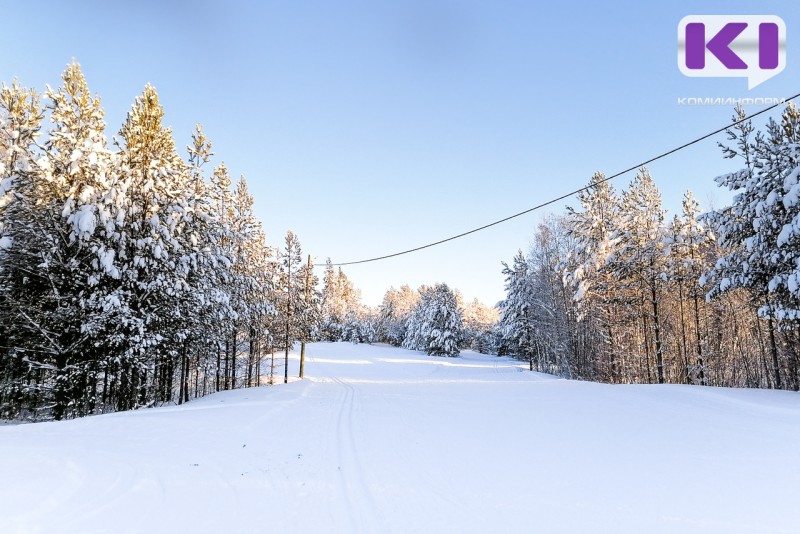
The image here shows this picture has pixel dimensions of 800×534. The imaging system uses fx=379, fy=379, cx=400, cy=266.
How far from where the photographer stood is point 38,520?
11.1ft

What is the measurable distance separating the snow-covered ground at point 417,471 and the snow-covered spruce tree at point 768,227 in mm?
3783

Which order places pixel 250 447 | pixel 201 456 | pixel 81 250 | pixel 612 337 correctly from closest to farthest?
pixel 201 456 → pixel 250 447 → pixel 81 250 → pixel 612 337

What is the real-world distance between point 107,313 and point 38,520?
8912 millimetres

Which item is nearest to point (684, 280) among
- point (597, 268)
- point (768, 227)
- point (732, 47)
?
point (597, 268)

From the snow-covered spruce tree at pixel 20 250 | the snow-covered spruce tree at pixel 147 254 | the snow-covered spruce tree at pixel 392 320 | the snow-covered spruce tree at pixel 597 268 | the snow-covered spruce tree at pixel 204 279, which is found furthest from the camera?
the snow-covered spruce tree at pixel 392 320

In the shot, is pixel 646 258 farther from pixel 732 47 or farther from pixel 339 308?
pixel 339 308

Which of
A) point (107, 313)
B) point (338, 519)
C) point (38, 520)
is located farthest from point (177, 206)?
point (338, 519)

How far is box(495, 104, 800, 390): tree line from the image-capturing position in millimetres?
11406

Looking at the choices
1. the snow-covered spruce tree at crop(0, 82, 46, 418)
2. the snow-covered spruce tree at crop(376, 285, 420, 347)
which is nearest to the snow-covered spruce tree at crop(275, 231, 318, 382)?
the snow-covered spruce tree at crop(0, 82, 46, 418)

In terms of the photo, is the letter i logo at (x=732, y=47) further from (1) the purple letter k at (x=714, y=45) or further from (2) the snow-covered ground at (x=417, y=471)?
(2) the snow-covered ground at (x=417, y=471)

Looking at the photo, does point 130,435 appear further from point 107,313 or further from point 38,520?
point 107,313

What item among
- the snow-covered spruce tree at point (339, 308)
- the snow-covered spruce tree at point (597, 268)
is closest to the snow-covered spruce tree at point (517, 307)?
the snow-covered spruce tree at point (597, 268)

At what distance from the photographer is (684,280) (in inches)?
691

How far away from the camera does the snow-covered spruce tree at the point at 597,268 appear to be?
63.8 ft
